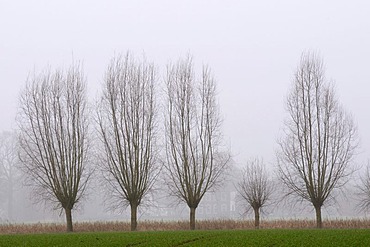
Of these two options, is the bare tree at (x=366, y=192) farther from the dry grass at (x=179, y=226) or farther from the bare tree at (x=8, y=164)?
the bare tree at (x=8, y=164)

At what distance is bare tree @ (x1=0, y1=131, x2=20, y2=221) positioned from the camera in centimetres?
6356

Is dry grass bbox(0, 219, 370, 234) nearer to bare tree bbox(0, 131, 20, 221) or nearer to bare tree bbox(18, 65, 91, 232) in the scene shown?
bare tree bbox(18, 65, 91, 232)

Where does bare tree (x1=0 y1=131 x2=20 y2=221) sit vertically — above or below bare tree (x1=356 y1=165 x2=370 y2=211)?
above

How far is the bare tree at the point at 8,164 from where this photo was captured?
63.6m

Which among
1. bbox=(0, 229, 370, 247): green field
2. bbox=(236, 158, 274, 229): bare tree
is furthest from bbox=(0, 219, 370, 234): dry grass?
bbox=(0, 229, 370, 247): green field

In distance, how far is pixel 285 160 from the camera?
33344 mm

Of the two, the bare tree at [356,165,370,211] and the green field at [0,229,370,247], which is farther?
the bare tree at [356,165,370,211]

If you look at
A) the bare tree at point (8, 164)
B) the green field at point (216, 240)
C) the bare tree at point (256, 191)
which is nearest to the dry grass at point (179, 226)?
the bare tree at point (256, 191)

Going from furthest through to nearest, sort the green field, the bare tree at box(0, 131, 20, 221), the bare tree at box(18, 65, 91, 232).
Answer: the bare tree at box(0, 131, 20, 221)
the bare tree at box(18, 65, 91, 232)
the green field

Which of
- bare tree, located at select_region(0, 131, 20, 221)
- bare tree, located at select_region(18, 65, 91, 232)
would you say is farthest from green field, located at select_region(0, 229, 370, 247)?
bare tree, located at select_region(0, 131, 20, 221)

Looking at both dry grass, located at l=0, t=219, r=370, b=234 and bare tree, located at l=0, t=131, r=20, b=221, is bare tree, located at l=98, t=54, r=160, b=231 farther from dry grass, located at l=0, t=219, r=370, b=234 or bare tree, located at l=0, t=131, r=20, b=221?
bare tree, located at l=0, t=131, r=20, b=221

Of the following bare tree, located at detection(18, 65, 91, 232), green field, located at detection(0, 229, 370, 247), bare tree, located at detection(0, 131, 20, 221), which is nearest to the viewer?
green field, located at detection(0, 229, 370, 247)

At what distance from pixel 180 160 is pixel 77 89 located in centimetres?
878

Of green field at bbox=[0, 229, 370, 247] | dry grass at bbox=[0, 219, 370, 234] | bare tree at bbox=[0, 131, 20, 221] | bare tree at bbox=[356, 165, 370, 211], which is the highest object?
bare tree at bbox=[0, 131, 20, 221]
